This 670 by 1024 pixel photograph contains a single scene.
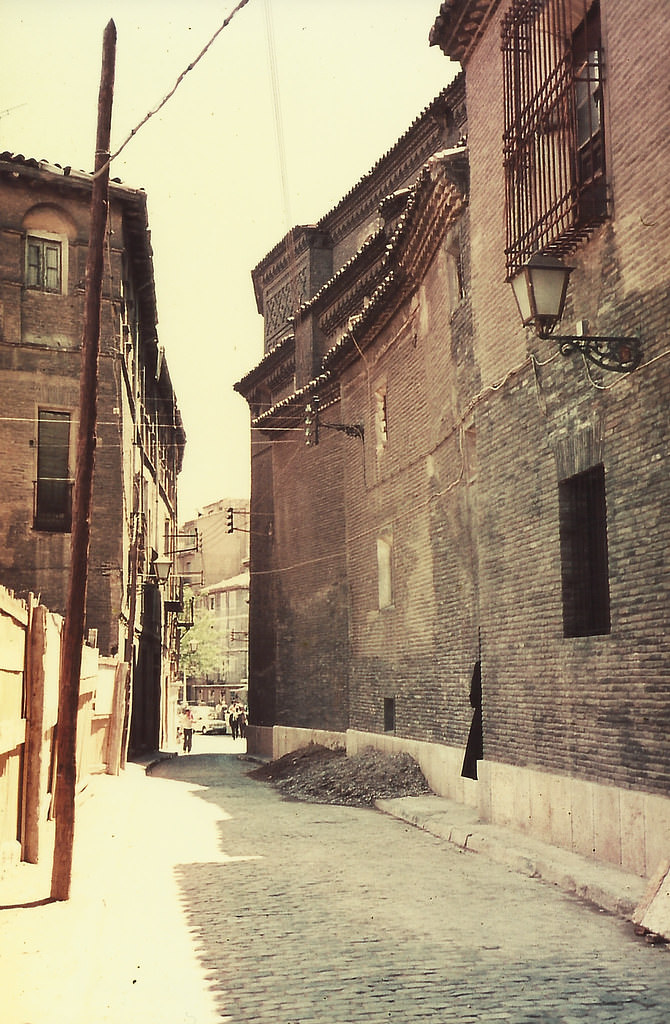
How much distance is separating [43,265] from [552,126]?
1438 cm

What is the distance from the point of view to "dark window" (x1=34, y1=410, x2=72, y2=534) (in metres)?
22.7

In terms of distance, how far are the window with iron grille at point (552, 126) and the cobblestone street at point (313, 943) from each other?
207 inches

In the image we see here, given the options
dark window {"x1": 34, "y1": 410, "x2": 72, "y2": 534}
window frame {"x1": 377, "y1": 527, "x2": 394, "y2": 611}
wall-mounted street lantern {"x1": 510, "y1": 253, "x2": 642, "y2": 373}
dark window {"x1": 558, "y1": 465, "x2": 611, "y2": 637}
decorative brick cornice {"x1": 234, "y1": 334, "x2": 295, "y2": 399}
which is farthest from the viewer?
decorative brick cornice {"x1": 234, "y1": 334, "x2": 295, "y2": 399}

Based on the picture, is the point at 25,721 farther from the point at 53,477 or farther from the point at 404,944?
the point at 53,477

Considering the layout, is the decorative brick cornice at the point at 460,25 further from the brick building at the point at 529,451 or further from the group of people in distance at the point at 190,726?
the group of people in distance at the point at 190,726

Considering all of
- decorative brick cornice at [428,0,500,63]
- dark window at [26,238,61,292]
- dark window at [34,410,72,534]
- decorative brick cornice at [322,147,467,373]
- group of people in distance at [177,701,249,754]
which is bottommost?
group of people in distance at [177,701,249,754]

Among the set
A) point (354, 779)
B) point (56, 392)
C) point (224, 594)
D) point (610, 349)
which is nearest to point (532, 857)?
point (610, 349)

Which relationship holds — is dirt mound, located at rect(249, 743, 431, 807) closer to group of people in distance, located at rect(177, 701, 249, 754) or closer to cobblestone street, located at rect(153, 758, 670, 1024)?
cobblestone street, located at rect(153, 758, 670, 1024)

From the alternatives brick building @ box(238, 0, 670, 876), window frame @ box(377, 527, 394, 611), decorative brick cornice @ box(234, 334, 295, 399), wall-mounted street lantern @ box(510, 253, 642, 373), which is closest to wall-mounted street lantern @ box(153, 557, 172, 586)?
decorative brick cornice @ box(234, 334, 295, 399)

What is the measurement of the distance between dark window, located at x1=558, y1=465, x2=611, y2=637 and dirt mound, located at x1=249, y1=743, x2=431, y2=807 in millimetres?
6022

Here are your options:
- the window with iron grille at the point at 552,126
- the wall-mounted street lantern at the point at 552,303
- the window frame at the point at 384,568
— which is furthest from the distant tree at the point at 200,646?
the wall-mounted street lantern at the point at 552,303

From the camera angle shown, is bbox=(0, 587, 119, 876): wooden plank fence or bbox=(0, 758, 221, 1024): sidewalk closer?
bbox=(0, 758, 221, 1024): sidewalk

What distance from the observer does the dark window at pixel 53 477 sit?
2266 cm

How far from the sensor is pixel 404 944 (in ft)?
22.8
